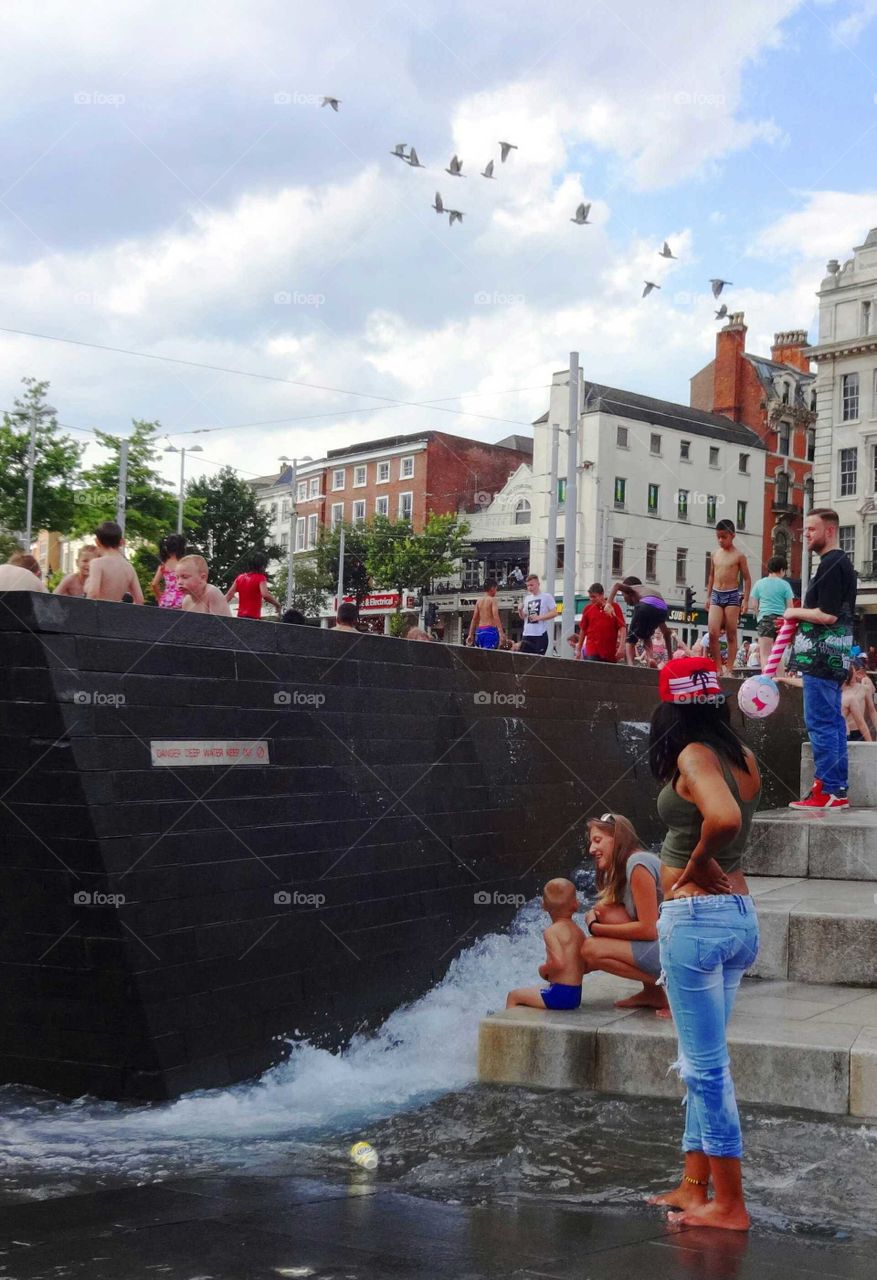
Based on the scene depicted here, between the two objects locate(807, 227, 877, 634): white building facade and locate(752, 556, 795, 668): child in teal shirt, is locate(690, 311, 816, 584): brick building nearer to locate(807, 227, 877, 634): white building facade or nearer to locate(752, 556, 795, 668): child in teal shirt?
locate(807, 227, 877, 634): white building facade

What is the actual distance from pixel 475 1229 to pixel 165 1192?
125 cm

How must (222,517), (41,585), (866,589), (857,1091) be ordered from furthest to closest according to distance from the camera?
(222,517)
(866,589)
(41,585)
(857,1091)

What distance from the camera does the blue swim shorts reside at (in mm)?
Answer: 7332

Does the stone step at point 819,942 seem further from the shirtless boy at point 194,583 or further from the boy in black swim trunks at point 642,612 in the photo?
the boy in black swim trunks at point 642,612

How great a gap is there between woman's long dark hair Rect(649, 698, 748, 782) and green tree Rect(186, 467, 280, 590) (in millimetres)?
59510

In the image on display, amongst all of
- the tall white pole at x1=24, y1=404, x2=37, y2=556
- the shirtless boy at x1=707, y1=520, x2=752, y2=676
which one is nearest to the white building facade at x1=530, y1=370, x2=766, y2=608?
the tall white pole at x1=24, y1=404, x2=37, y2=556

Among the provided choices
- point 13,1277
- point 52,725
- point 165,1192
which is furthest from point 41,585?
point 13,1277

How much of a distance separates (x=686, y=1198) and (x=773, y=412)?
62801 millimetres

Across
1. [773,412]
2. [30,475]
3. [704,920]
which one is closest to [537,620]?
[704,920]

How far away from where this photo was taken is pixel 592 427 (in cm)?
5841

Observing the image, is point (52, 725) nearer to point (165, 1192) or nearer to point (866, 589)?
point (165, 1192)

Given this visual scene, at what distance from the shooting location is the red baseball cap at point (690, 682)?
15.8ft

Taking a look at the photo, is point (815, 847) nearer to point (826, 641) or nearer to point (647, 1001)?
point (826, 641)

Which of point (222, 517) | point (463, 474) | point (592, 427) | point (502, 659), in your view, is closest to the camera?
point (502, 659)
